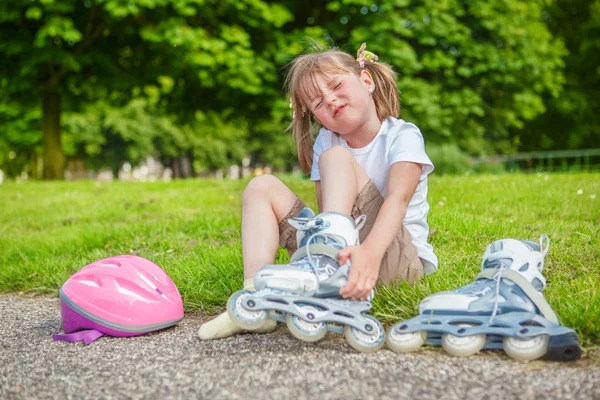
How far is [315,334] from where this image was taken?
2023 millimetres

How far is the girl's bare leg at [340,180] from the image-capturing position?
2.40 metres

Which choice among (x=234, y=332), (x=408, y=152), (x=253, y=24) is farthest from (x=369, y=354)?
(x=253, y=24)

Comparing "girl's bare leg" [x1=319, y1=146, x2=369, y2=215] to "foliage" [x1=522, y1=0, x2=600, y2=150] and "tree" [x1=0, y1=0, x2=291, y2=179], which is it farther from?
"foliage" [x1=522, y1=0, x2=600, y2=150]

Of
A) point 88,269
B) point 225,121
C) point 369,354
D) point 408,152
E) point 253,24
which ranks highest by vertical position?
point 253,24

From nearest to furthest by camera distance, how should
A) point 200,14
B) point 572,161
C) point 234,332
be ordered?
point 234,332 < point 200,14 < point 572,161

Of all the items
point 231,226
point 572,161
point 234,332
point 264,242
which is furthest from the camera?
point 572,161

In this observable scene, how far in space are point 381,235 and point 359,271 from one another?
204mm

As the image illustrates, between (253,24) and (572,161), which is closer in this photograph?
(253,24)

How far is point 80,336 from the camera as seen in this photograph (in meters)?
2.49

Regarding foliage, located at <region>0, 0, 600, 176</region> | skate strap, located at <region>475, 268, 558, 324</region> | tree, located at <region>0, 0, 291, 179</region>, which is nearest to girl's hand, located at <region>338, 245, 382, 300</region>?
skate strap, located at <region>475, 268, 558, 324</region>

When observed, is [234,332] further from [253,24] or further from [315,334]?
[253,24]

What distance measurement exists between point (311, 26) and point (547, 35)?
601 cm

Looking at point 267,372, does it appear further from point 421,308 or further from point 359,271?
point 421,308

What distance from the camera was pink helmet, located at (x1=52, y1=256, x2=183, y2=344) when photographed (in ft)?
8.21
